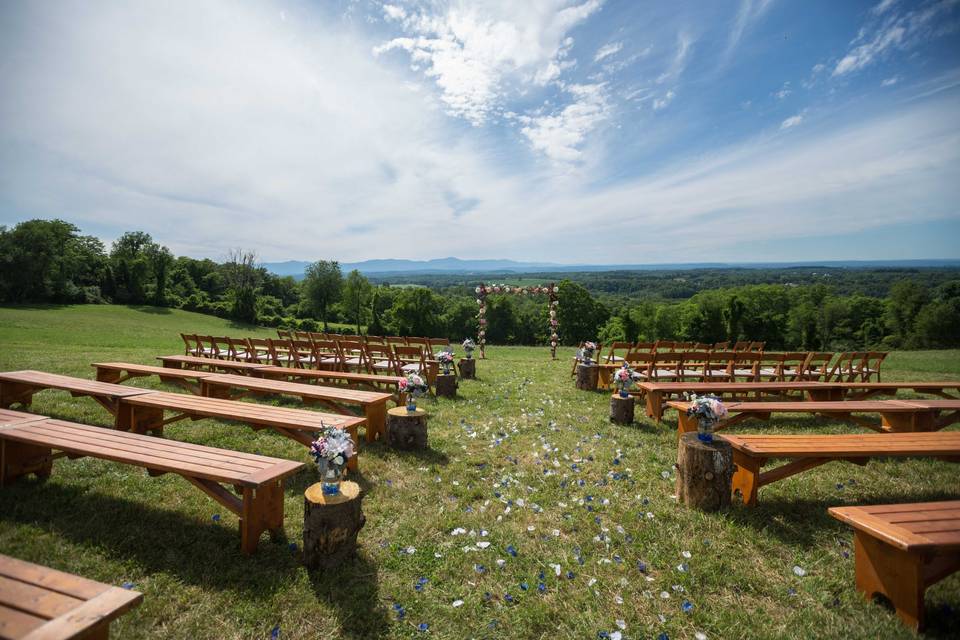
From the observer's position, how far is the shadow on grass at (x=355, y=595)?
2.69 metres

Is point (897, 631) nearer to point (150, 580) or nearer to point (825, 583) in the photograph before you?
point (825, 583)

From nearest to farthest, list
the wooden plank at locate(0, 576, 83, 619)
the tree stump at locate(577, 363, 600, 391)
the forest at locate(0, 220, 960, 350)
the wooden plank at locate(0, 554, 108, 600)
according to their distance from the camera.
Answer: the wooden plank at locate(0, 576, 83, 619), the wooden plank at locate(0, 554, 108, 600), the tree stump at locate(577, 363, 600, 391), the forest at locate(0, 220, 960, 350)

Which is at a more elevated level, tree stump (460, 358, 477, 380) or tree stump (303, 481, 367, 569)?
tree stump (303, 481, 367, 569)

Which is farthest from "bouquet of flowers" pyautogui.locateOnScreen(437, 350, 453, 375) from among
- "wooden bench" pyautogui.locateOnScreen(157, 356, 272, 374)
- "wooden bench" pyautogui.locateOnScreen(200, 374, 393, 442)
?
"wooden bench" pyautogui.locateOnScreen(157, 356, 272, 374)

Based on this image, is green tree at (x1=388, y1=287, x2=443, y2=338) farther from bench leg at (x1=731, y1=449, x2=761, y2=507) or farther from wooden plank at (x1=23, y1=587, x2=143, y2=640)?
wooden plank at (x1=23, y1=587, x2=143, y2=640)

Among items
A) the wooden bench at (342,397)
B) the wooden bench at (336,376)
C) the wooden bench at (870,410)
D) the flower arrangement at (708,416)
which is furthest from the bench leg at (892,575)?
the wooden bench at (336,376)

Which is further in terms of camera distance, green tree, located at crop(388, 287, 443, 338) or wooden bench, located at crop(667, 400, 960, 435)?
green tree, located at crop(388, 287, 443, 338)

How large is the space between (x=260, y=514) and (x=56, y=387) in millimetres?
4908

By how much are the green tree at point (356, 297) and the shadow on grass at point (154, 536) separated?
1909 inches

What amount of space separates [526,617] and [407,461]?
2849 millimetres

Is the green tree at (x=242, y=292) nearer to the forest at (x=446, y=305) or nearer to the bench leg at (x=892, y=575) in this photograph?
the forest at (x=446, y=305)

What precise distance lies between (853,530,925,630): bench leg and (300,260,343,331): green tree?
167 ft

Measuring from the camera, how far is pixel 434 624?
275cm

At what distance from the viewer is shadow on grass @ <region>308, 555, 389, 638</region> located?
269 cm
